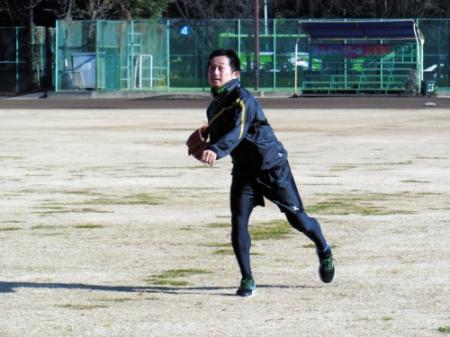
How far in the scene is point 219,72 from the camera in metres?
9.17

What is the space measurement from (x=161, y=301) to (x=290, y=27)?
4990cm

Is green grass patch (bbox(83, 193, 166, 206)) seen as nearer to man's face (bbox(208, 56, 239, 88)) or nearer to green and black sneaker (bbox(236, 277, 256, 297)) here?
green and black sneaker (bbox(236, 277, 256, 297))

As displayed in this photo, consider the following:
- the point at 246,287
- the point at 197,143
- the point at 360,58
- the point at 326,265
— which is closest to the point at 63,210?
the point at 326,265

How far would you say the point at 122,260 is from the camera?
37.0ft

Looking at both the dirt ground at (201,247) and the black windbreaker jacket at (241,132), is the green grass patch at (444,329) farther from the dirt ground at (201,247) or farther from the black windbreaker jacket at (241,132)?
the black windbreaker jacket at (241,132)

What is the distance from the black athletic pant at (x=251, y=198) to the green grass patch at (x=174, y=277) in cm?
81

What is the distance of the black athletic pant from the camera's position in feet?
30.9

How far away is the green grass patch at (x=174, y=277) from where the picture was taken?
1015cm

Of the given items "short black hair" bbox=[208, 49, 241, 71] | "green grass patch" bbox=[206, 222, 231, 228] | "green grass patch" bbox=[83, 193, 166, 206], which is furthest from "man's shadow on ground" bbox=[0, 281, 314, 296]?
"green grass patch" bbox=[83, 193, 166, 206]

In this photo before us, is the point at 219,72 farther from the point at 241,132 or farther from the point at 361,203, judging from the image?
the point at 361,203

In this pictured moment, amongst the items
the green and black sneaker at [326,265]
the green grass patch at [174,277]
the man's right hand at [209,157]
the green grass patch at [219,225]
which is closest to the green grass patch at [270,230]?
the green grass patch at [219,225]

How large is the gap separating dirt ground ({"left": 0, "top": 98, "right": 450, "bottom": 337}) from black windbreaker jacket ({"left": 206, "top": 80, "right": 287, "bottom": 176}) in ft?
2.96

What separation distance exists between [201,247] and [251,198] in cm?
263

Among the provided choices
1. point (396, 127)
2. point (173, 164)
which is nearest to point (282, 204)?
point (173, 164)
